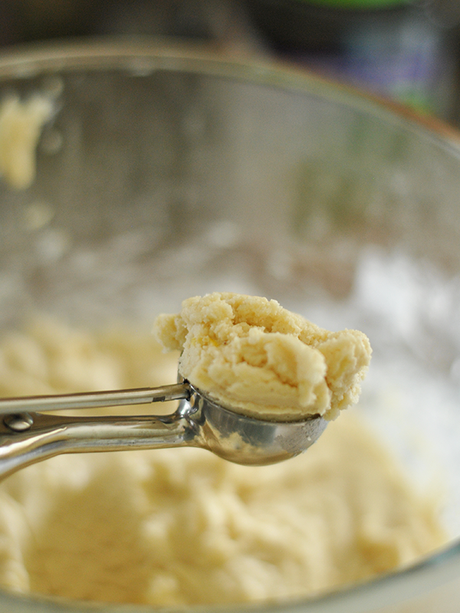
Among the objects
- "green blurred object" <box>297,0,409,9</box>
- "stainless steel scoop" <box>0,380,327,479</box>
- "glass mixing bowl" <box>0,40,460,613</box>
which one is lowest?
"stainless steel scoop" <box>0,380,327,479</box>

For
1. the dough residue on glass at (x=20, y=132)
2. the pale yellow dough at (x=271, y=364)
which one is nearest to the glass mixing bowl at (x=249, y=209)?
the dough residue on glass at (x=20, y=132)

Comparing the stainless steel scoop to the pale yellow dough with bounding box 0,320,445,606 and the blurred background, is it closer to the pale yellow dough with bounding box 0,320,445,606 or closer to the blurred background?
the pale yellow dough with bounding box 0,320,445,606

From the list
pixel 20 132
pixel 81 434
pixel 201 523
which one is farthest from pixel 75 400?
pixel 20 132

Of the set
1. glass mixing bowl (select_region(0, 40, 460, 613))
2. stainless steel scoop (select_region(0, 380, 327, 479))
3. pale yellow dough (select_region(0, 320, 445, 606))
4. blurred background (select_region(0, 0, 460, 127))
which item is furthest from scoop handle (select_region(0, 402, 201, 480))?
blurred background (select_region(0, 0, 460, 127))

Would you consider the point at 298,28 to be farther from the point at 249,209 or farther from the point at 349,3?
the point at 249,209

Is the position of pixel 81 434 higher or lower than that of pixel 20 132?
lower

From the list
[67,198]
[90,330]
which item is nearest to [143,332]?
[90,330]
